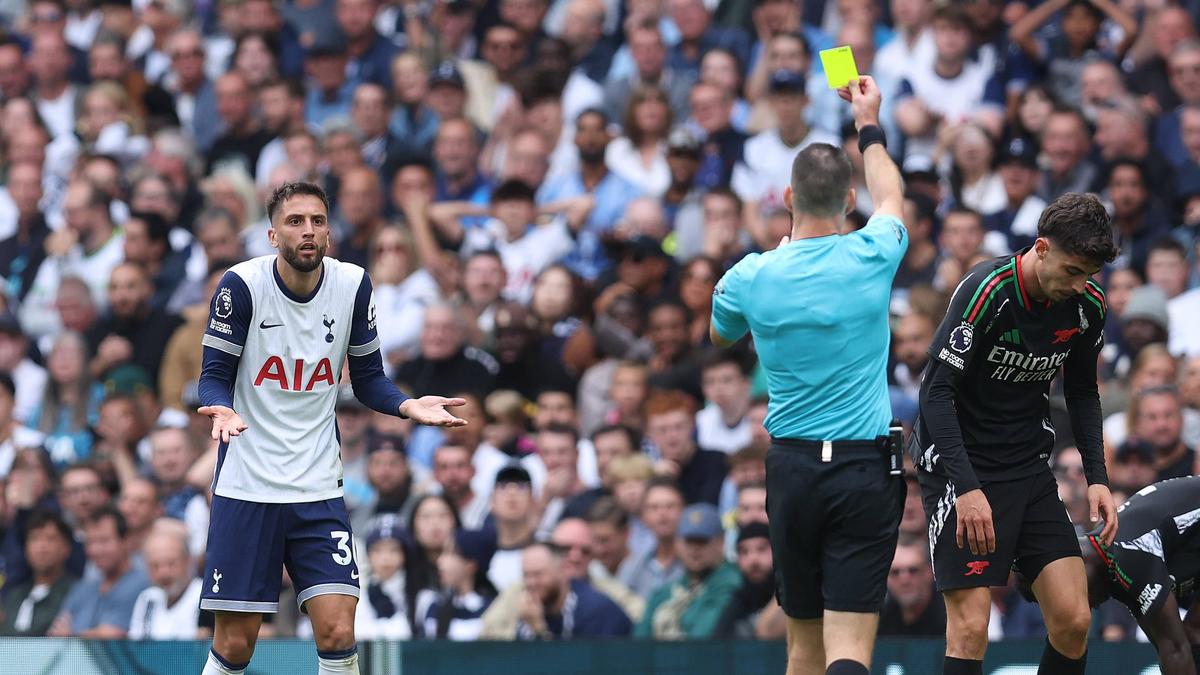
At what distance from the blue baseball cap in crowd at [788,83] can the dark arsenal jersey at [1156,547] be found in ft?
18.8

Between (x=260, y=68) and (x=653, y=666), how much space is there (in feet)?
26.3

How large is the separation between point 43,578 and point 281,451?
5306 millimetres

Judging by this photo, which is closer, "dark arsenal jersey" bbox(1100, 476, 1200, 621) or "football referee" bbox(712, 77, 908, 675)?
"football referee" bbox(712, 77, 908, 675)

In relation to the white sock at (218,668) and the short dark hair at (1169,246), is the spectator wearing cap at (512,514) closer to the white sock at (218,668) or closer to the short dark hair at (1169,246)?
the white sock at (218,668)

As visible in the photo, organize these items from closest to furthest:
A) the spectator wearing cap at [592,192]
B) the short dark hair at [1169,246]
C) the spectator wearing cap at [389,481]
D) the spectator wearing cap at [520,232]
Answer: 1. the short dark hair at [1169,246]
2. the spectator wearing cap at [389,481]
3. the spectator wearing cap at [592,192]
4. the spectator wearing cap at [520,232]

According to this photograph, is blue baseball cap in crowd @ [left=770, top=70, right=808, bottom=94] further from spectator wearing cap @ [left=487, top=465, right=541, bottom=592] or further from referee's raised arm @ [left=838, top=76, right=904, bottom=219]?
referee's raised arm @ [left=838, top=76, right=904, bottom=219]

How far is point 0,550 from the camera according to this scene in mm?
12461

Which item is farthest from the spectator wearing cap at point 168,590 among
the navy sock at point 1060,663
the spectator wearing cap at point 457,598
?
the navy sock at point 1060,663

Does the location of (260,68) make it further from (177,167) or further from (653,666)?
(653,666)

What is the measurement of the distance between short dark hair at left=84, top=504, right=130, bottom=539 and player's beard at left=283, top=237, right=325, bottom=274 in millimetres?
4946

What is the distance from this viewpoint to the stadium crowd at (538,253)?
1098 cm

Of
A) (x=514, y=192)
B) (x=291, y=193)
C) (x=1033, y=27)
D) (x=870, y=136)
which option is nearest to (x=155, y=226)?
(x=514, y=192)

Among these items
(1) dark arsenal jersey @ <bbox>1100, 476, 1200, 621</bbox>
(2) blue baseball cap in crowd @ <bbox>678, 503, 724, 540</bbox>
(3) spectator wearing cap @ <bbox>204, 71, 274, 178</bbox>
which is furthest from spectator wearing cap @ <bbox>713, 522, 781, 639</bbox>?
(3) spectator wearing cap @ <bbox>204, 71, 274, 178</bbox>

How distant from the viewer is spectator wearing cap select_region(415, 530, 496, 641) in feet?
35.7
